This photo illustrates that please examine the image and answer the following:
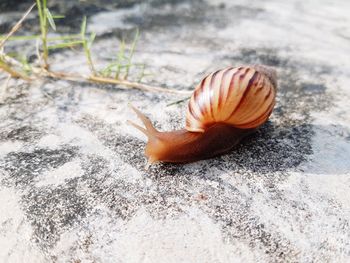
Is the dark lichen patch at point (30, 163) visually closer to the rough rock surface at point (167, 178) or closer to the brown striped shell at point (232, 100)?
Result: the rough rock surface at point (167, 178)

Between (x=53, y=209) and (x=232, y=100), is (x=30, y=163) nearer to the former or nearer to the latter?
(x=53, y=209)

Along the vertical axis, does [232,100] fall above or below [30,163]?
above

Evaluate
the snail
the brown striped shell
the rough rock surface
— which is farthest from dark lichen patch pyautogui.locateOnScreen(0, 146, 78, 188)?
the brown striped shell

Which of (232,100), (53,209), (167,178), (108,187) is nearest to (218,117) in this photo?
(232,100)

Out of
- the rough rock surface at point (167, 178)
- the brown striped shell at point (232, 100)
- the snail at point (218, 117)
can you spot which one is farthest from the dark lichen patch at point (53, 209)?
the brown striped shell at point (232, 100)

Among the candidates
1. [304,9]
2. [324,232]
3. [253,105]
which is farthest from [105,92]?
[304,9]

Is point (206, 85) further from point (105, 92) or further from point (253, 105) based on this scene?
point (105, 92)
